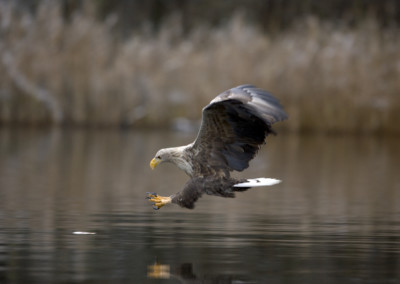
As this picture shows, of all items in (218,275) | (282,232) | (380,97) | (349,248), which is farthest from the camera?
(380,97)

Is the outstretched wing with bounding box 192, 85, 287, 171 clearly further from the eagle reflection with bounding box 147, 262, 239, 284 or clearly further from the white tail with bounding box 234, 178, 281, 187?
the eagle reflection with bounding box 147, 262, 239, 284

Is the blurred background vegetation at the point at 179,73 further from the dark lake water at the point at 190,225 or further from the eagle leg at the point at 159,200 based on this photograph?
the eagle leg at the point at 159,200

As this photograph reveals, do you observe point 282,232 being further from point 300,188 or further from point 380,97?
point 380,97

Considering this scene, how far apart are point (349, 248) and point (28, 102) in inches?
750

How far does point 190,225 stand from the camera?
28.6ft

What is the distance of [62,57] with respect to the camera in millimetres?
25953

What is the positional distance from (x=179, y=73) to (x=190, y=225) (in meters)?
17.6

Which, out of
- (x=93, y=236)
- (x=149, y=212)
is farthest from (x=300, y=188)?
(x=93, y=236)

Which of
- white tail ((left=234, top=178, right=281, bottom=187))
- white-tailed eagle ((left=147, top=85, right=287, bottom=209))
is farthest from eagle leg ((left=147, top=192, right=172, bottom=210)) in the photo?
white tail ((left=234, top=178, right=281, bottom=187))

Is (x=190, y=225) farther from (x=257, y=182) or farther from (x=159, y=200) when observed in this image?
(x=257, y=182)

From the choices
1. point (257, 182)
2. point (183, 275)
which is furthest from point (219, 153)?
point (183, 275)

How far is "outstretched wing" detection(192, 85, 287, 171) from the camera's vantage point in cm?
751

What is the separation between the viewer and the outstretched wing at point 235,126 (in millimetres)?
7512

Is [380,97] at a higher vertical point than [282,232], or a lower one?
higher
